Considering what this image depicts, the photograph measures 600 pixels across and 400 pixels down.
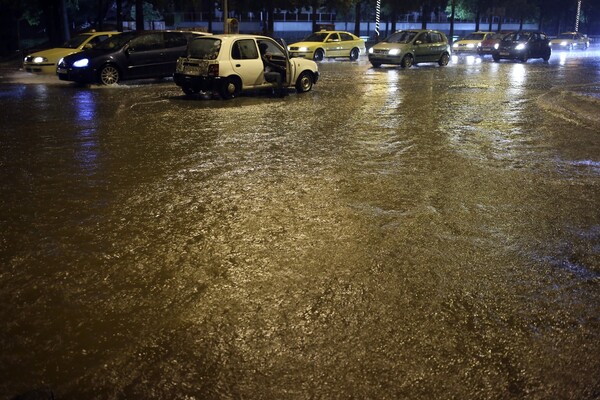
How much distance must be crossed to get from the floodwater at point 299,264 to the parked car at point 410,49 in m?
18.2

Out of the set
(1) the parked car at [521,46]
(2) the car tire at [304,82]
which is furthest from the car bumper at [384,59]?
(2) the car tire at [304,82]

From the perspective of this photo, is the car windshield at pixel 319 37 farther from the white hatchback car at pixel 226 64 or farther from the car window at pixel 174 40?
the white hatchback car at pixel 226 64

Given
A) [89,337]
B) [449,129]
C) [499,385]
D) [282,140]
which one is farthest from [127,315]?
[449,129]

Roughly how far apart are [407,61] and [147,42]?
536 inches

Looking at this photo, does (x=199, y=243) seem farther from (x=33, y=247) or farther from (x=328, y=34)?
(x=328, y=34)

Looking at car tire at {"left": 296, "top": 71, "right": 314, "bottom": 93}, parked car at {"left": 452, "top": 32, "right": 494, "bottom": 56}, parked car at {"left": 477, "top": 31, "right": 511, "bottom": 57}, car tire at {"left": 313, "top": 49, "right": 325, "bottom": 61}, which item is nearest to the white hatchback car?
car tire at {"left": 296, "top": 71, "right": 314, "bottom": 93}

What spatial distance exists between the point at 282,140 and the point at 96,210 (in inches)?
184

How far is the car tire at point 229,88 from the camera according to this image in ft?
52.9

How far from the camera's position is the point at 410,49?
2948cm

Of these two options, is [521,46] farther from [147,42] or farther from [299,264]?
[299,264]

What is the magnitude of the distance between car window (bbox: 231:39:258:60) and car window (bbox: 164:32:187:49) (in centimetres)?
536

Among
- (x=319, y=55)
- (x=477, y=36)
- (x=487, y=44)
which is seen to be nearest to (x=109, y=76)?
(x=319, y=55)

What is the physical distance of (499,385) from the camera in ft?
11.5

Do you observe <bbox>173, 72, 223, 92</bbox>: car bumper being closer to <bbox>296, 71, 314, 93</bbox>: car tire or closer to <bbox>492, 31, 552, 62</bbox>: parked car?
<bbox>296, 71, 314, 93</bbox>: car tire
